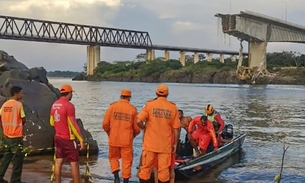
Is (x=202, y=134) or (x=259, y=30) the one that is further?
(x=259, y=30)

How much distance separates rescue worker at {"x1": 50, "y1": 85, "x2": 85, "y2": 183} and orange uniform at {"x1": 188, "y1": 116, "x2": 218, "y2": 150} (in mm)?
4313

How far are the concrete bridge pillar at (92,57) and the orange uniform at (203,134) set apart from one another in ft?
425

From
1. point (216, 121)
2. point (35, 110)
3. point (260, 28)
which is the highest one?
point (260, 28)

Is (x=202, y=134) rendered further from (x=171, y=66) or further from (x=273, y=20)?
(x=171, y=66)

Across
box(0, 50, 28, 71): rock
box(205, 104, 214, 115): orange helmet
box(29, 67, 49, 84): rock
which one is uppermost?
box(0, 50, 28, 71): rock

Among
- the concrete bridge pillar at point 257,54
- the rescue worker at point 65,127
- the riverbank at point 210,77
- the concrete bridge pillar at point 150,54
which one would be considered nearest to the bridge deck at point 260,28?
the concrete bridge pillar at point 257,54

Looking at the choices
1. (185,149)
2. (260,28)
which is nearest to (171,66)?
(260,28)

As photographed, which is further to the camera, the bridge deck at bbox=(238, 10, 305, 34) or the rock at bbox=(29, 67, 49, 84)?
the bridge deck at bbox=(238, 10, 305, 34)

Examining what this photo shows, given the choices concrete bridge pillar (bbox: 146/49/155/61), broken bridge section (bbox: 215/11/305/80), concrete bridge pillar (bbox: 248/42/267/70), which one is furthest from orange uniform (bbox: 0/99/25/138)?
concrete bridge pillar (bbox: 146/49/155/61)

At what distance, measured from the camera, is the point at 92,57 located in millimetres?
144250

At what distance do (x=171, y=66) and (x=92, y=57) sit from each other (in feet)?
74.9

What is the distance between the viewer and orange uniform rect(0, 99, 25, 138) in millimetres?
8938

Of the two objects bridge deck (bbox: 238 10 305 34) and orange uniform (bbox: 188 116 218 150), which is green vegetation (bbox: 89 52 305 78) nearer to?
bridge deck (bbox: 238 10 305 34)

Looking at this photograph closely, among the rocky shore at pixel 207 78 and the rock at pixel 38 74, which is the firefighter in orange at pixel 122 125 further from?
the rocky shore at pixel 207 78
